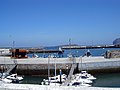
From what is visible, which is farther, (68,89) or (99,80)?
(99,80)

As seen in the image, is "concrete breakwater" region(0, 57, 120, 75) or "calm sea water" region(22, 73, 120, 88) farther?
"concrete breakwater" region(0, 57, 120, 75)

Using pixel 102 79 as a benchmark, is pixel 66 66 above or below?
above

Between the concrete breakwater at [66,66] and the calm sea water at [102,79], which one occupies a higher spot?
the concrete breakwater at [66,66]

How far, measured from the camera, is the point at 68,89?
10453mm

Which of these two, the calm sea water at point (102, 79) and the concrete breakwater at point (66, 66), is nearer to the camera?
the calm sea water at point (102, 79)

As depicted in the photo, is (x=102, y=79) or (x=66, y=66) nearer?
(x=102, y=79)

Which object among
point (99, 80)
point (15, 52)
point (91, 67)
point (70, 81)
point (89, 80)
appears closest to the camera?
point (70, 81)

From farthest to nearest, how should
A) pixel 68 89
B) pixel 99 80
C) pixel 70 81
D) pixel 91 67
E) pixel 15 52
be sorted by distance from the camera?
1. pixel 15 52
2. pixel 91 67
3. pixel 99 80
4. pixel 70 81
5. pixel 68 89

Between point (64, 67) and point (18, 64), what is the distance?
24.7 feet

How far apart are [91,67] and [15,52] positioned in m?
17.9

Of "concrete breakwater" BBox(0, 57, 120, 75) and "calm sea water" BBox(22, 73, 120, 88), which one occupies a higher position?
"concrete breakwater" BBox(0, 57, 120, 75)

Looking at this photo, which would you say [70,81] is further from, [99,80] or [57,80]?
[99,80]

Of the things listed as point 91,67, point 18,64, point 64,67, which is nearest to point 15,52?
point 18,64

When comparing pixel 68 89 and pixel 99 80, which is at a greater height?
pixel 68 89
